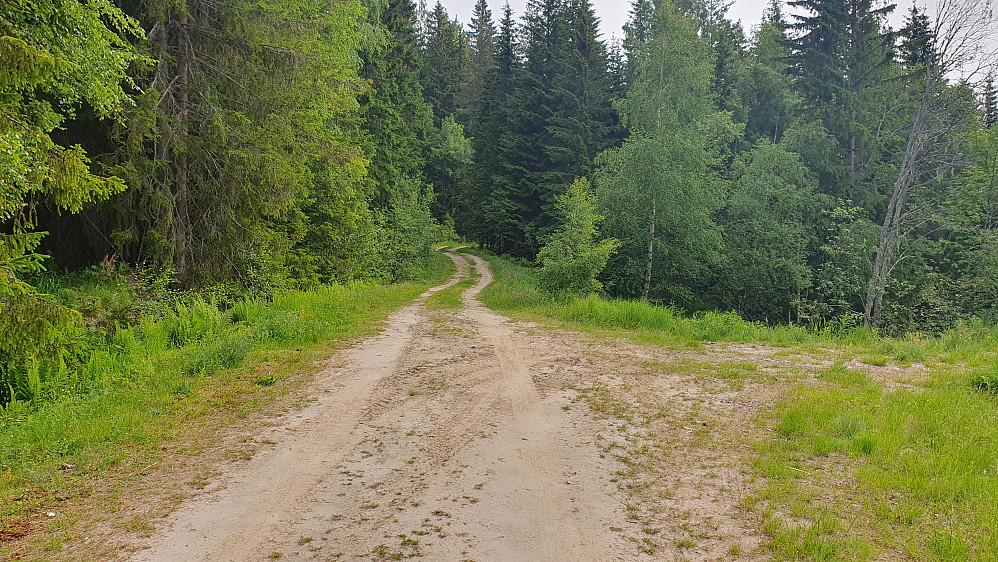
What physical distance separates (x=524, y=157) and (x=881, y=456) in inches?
1416

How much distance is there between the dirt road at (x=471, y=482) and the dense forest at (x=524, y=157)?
3.86 meters

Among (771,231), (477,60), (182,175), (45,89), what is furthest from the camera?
(477,60)

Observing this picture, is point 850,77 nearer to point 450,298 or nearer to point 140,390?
point 450,298

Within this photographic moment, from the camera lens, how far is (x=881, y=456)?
5160mm

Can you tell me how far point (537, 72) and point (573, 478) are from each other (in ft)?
129

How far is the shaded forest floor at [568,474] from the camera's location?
3.73 metres

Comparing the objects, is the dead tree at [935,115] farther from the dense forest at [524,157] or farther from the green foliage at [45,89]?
the green foliage at [45,89]

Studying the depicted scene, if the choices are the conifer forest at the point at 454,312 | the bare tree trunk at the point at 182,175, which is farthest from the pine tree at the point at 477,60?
the bare tree trunk at the point at 182,175

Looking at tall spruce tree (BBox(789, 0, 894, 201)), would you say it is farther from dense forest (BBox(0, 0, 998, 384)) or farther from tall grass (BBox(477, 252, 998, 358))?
tall grass (BBox(477, 252, 998, 358))

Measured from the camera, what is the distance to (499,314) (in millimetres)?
15898

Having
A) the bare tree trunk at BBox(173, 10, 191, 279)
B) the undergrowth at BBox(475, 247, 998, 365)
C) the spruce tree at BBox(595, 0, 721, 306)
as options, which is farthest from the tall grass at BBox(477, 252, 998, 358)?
the spruce tree at BBox(595, 0, 721, 306)

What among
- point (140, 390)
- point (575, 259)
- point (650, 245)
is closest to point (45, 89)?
point (140, 390)

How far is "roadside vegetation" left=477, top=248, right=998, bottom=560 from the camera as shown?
380 cm

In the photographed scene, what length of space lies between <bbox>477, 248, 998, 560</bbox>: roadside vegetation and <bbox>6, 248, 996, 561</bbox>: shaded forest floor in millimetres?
21
